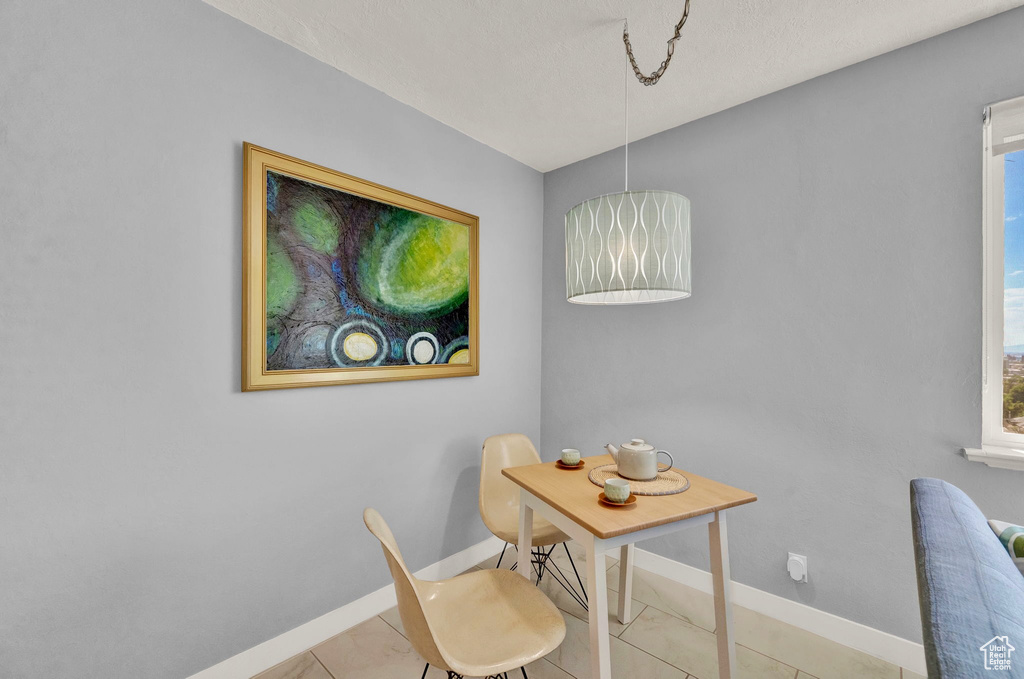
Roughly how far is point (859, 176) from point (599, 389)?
5.45ft

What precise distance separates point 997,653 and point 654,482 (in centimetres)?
111

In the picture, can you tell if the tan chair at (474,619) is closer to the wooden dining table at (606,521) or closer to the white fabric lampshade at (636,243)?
the wooden dining table at (606,521)

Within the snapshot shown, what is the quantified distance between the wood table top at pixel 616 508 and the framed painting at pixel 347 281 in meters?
0.89

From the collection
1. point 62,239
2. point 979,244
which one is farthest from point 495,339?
point 979,244

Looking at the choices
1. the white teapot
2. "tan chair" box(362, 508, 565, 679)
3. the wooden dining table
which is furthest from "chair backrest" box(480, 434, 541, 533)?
the white teapot

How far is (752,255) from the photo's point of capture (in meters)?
2.08

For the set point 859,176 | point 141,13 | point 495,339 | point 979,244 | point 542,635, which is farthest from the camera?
point 495,339

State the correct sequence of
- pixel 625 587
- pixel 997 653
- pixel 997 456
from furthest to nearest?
pixel 625 587 → pixel 997 456 → pixel 997 653

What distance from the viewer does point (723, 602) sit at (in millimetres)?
1432

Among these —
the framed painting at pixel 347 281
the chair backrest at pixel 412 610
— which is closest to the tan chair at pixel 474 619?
the chair backrest at pixel 412 610

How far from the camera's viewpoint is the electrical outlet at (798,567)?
1.89 metres

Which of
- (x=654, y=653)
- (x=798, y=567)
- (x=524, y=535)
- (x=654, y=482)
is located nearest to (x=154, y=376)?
(x=524, y=535)

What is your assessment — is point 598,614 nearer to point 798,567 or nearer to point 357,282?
point 798,567

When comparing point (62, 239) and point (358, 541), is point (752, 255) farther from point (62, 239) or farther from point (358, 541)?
point (62, 239)
